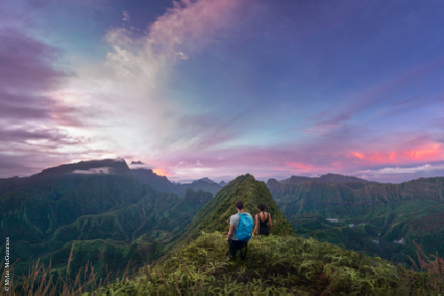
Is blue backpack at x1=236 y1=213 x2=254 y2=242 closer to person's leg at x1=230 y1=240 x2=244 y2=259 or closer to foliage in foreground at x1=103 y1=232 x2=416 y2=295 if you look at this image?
person's leg at x1=230 y1=240 x2=244 y2=259

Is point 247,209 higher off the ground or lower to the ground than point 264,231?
lower

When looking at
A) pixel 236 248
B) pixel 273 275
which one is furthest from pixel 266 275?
pixel 236 248

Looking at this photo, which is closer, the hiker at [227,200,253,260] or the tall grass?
the tall grass

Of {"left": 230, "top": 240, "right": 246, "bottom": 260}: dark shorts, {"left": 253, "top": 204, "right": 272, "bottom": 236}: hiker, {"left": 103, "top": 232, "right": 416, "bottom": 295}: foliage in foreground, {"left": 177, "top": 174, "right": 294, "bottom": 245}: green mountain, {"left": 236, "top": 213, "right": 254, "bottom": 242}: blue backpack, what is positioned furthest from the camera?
{"left": 177, "top": 174, "right": 294, "bottom": 245}: green mountain

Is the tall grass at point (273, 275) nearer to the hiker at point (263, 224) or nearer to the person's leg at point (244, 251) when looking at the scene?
A: the person's leg at point (244, 251)

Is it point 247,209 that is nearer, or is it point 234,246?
point 234,246

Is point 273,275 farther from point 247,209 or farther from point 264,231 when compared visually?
point 247,209

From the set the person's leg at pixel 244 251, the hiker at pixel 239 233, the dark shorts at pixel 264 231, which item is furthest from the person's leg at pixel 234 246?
the dark shorts at pixel 264 231

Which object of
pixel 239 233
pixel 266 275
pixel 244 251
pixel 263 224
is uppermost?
pixel 239 233

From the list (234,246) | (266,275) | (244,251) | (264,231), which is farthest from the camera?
(264,231)

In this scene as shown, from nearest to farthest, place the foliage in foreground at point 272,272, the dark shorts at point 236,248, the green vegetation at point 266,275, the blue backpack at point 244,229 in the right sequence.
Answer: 1. the green vegetation at point 266,275
2. the foliage in foreground at point 272,272
3. the blue backpack at point 244,229
4. the dark shorts at point 236,248

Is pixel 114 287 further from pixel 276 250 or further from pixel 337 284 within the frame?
pixel 337 284

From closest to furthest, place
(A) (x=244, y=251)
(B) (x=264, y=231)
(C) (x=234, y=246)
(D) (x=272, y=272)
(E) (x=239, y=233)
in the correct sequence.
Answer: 1. (D) (x=272, y=272)
2. (E) (x=239, y=233)
3. (C) (x=234, y=246)
4. (A) (x=244, y=251)
5. (B) (x=264, y=231)

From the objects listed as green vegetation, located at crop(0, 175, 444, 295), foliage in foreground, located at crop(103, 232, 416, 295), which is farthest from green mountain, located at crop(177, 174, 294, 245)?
green vegetation, located at crop(0, 175, 444, 295)
